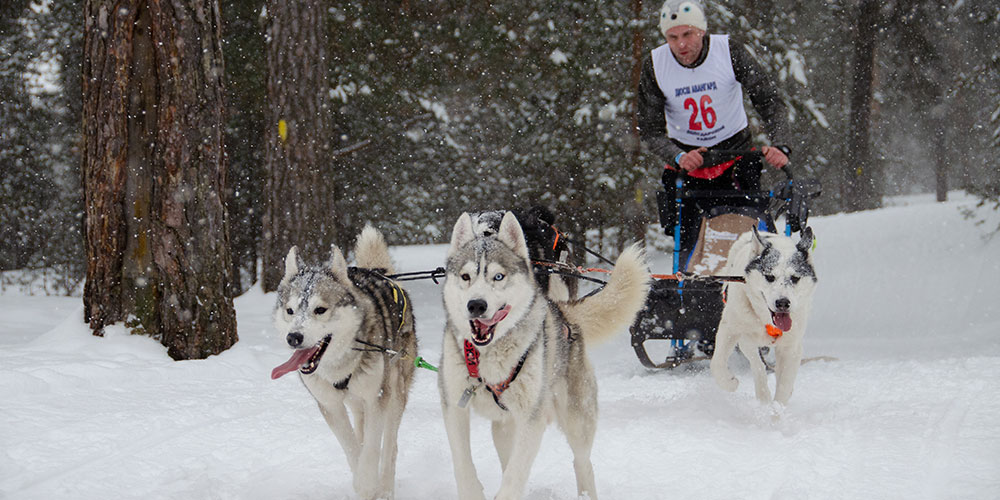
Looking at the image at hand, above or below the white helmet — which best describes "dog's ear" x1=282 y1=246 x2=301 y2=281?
below

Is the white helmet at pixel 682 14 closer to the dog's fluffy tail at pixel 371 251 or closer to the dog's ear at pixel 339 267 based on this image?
the dog's fluffy tail at pixel 371 251

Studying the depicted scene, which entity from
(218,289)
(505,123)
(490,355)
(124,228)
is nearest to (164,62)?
(124,228)

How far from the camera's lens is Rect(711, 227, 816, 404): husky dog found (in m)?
4.23

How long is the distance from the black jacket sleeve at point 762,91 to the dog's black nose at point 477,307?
11.1 feet

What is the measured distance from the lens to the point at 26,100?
12383 millimetres

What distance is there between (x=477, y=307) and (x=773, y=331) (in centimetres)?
235

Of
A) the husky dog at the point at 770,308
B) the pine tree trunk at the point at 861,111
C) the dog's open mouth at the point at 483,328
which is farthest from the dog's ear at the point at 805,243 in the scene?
the pine tree trunk at the point at 861,111

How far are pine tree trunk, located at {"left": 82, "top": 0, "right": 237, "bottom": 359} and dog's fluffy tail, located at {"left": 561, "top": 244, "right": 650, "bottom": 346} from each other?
128 inches

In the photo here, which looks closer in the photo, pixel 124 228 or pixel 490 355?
pixel 490 355

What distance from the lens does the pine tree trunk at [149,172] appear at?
541 centimetres

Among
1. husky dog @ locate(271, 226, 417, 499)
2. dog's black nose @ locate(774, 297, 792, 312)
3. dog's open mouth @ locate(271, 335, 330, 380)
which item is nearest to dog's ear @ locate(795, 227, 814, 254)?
dog's black nose @ locate(774, 297, 792, 312)

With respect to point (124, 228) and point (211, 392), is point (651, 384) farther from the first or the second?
point (124, 228)

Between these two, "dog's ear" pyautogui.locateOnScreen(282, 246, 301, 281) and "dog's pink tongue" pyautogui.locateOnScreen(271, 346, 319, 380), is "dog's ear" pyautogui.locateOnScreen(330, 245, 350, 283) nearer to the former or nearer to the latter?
"dog's ear" pyautogui.locateOnScreen(282, 246, 301, 281)

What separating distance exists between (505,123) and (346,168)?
9.95 ft
